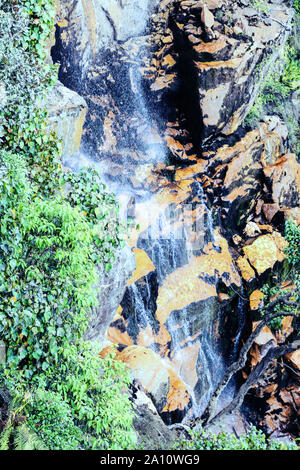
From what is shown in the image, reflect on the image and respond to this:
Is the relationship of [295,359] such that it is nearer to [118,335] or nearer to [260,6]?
[118,335]

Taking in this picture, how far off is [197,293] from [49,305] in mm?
7334

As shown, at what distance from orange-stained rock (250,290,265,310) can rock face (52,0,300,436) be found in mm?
228

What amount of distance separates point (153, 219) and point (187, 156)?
9.82 feet

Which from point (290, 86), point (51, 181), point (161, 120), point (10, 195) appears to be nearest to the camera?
point (10, 195)

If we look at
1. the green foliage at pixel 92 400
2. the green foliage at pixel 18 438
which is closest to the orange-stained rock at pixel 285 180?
the green foliage at pixel 92 400

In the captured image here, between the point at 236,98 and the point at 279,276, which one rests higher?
the point at 236,98

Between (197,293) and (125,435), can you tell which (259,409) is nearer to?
(197,293)

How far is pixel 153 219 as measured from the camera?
41.1ft

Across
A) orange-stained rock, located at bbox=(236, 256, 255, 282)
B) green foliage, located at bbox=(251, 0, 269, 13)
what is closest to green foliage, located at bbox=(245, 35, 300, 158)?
green foliage, located at bbox=(251, 0, 269, 13)

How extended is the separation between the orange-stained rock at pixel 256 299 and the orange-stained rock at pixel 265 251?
66 cm

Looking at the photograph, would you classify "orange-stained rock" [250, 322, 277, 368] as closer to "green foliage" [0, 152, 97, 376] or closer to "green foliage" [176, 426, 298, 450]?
"green foliage" [176, 426, 298, 450]

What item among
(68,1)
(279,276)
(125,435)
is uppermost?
(68,1)

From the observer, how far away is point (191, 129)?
1373cm

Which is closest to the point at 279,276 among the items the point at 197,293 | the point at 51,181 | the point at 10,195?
the point at 197,293
